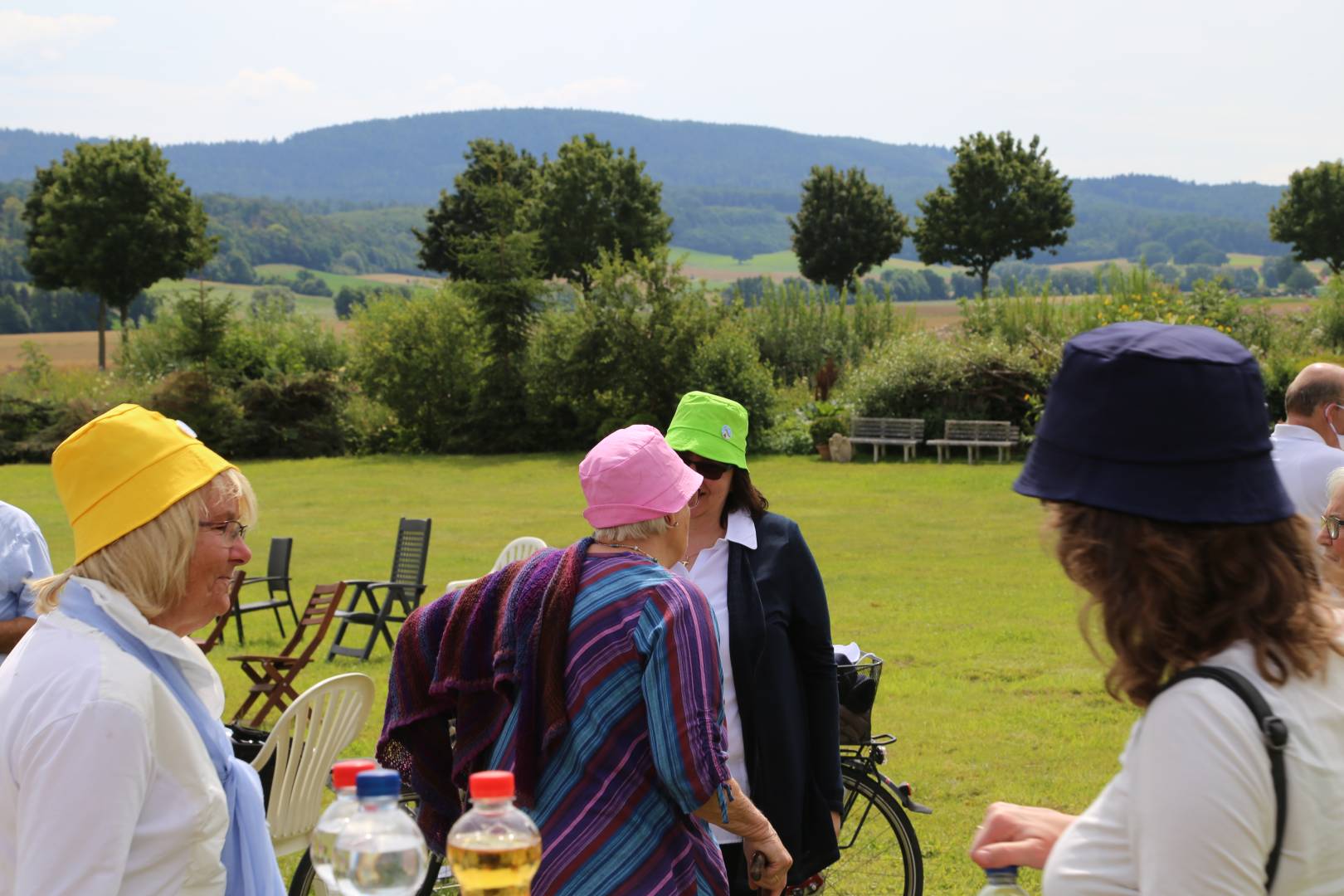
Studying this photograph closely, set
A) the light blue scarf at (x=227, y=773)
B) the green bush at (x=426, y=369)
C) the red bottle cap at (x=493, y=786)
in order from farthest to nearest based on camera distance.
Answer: the green bush at (x=426, y=369), the light blue scarf at (x=227, y=773), the red bottle cap at (x=493, y=786)

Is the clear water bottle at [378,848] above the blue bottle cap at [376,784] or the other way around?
the other way around

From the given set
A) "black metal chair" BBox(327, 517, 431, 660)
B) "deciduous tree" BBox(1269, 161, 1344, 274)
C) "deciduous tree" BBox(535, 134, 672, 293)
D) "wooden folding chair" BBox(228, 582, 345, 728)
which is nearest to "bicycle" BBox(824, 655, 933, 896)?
"wooden folding chair" BBox(228, 582, 345, 728)

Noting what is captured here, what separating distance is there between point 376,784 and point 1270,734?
4.06 feet

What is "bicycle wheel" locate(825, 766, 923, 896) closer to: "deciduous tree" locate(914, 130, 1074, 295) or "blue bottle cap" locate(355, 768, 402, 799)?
"blue bottle cap" locate(355, 768, 402, 799)

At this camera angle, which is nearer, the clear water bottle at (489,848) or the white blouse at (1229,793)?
the white blouse at (1229,793)

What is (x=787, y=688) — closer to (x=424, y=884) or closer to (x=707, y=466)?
(x=707, y=466)

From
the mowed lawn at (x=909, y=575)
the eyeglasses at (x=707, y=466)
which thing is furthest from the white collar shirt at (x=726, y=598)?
the mowed lawn at (x=909, y=575)

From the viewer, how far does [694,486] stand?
11.0ft

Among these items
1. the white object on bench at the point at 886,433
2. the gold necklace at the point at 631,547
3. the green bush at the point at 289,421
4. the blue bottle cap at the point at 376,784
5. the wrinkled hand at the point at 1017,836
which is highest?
the gold necklace at the point at 631,547

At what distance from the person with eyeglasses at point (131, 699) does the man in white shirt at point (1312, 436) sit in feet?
16.6

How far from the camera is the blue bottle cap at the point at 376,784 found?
6.24 ft

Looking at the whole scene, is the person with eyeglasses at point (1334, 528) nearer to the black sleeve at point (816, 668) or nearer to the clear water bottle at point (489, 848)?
the black sleeve at point (816, 668)

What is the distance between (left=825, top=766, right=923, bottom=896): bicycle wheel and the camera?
5.35 metres

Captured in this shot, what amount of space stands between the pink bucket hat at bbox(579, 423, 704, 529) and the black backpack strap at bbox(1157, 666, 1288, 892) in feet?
5.91
